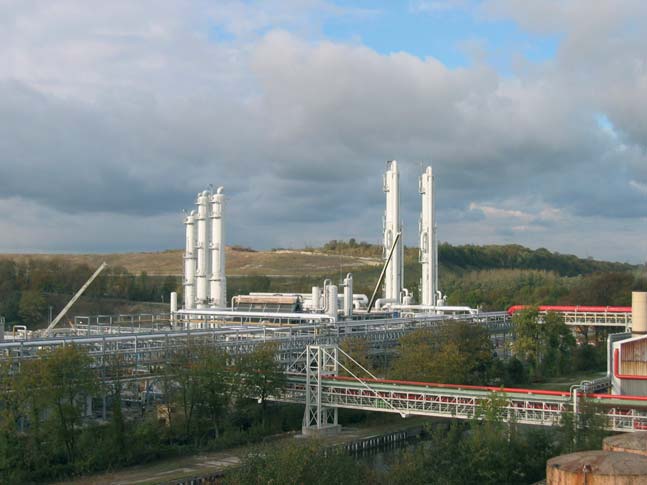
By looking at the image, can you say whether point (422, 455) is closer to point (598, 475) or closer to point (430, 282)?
point (598, 475)

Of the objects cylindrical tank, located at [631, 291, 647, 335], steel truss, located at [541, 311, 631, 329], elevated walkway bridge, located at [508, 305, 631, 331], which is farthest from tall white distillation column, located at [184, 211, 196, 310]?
cylindrical tank, located at [631, 291, 647, 335]

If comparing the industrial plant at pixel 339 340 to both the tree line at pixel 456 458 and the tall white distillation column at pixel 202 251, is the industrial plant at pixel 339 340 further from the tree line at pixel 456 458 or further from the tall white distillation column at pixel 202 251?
the tree line at pixel 456 458

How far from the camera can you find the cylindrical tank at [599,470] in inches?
784

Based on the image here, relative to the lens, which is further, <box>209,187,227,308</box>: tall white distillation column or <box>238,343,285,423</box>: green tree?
<box>209,187,227,308</box>: tall white distillation column

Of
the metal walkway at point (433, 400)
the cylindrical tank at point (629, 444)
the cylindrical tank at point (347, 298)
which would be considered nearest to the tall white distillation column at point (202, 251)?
the cylindrical tank at point (347, 298)

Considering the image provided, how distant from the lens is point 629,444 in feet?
82.0

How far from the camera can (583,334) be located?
82938 mm

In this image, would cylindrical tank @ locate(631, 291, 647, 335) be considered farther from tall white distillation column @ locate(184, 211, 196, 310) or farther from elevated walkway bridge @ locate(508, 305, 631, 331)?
tall white distillation column @ locate(184, 211, 196, 310)

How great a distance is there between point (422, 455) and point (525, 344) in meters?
38.0

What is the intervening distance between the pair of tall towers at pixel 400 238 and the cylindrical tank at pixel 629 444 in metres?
50.0

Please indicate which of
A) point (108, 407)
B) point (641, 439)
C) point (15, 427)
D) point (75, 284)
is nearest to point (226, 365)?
point (108, 407)

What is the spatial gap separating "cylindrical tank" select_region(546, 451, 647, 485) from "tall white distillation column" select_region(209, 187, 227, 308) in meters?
50.3

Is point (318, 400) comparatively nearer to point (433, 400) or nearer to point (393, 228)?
point (433, 400)

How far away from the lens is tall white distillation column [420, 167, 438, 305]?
77.8 metres
